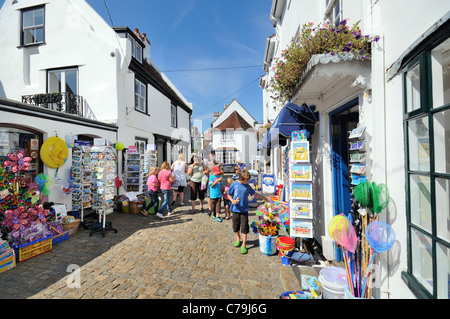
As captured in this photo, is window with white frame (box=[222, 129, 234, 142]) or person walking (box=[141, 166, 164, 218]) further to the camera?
window with white frame (box=[222, 129, 234, 142])

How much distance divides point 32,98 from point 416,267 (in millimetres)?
12143

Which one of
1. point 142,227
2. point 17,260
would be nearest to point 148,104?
point 142,227

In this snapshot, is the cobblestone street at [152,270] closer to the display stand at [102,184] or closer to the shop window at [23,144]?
the display stand at [102,184]

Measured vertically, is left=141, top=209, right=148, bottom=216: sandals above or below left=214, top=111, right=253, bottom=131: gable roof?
below

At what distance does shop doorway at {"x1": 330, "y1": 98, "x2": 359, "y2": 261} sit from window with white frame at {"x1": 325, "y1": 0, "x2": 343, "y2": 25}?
5.60 ft

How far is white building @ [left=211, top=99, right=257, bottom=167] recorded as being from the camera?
27.0 m

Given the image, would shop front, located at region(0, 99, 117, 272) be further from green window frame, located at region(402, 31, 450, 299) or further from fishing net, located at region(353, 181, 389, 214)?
green window frame, located at region(402, 31, 450, 299)

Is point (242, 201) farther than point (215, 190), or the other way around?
point (215, 190)

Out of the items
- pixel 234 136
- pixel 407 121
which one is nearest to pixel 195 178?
pixel 407 121

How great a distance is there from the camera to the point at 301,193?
153 inches

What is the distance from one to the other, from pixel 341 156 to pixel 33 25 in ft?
43.8

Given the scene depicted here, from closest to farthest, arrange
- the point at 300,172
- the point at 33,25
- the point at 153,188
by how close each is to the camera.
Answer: the point at 300,172 → the point at 153,188 → the point at 33,25

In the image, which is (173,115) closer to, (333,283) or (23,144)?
(23,144)

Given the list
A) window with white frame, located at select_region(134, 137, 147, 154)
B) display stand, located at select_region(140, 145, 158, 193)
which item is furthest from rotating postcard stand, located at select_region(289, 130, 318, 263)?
window with white frame, located at select_region(134, 137, 147, 154)
